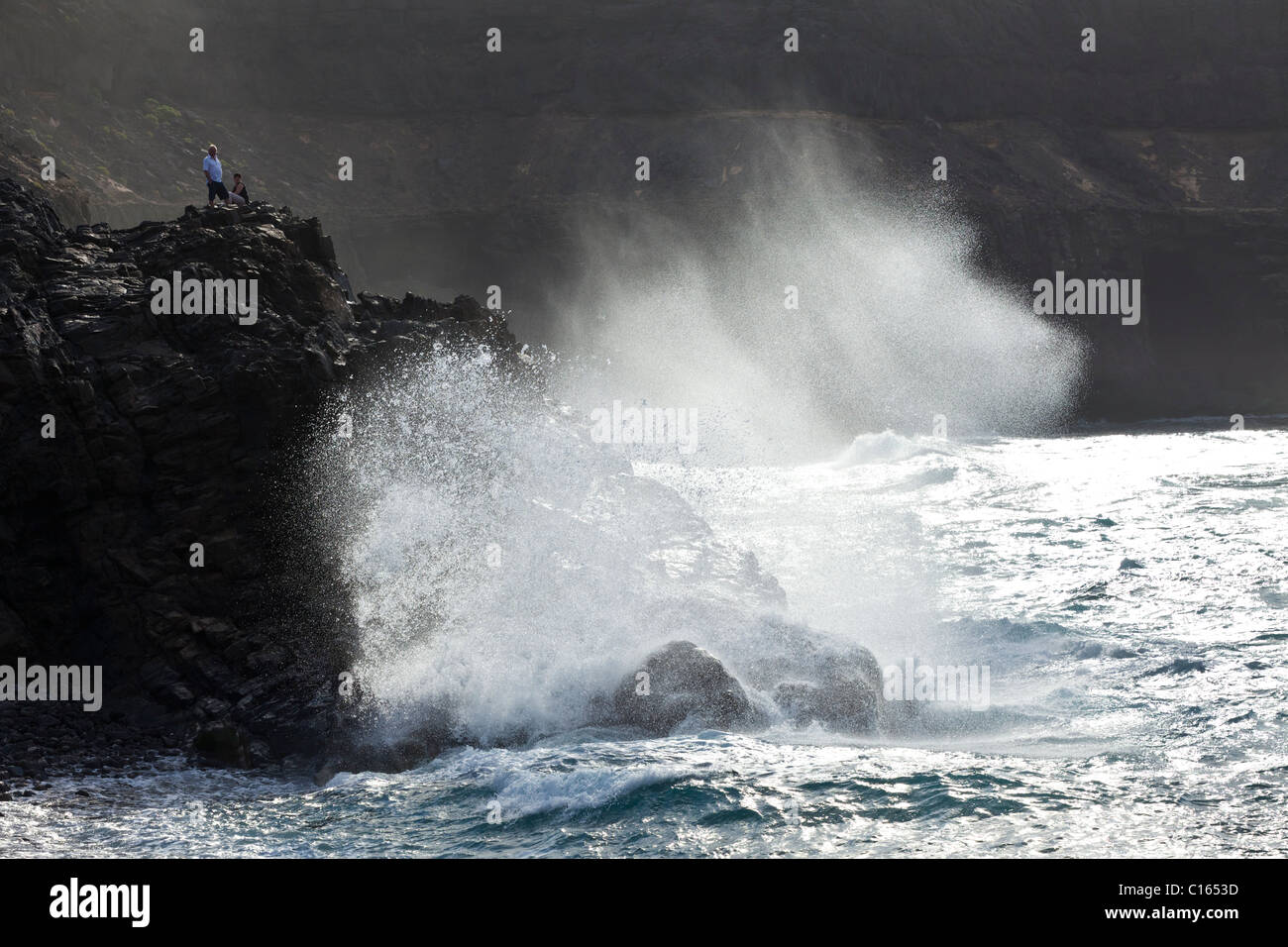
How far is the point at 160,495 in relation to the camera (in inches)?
508

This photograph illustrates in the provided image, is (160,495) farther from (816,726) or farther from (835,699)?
(835,699)

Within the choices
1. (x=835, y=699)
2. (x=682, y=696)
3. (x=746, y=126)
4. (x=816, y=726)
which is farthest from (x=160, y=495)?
(x=746, y=126)

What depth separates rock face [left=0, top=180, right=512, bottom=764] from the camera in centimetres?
1199

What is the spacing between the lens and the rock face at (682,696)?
11.7 metres

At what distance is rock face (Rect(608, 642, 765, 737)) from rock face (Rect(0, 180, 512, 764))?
3.12 metres

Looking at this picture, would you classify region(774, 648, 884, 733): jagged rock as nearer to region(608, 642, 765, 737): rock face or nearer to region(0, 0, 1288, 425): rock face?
region(608, 642, 765, 737): rock face

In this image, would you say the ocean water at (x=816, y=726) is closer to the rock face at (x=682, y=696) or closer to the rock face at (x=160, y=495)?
the rock face at (x=682, y=696)

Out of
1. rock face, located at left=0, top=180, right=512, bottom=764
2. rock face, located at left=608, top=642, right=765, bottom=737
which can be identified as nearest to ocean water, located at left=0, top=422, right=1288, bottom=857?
rock face, located at left=608, top=642, right=765, bottom=737

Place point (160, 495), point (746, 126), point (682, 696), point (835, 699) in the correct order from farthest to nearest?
point (746, 126) → point (160, 495) → point (835, 699) → point (682, 696)

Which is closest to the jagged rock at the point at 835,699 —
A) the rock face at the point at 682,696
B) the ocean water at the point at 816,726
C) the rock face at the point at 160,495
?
the ocean water at the point at 816,726

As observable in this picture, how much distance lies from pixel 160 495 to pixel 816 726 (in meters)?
7.71

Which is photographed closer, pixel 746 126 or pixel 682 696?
pixel 682 696

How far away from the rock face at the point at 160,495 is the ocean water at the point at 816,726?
0.85m
